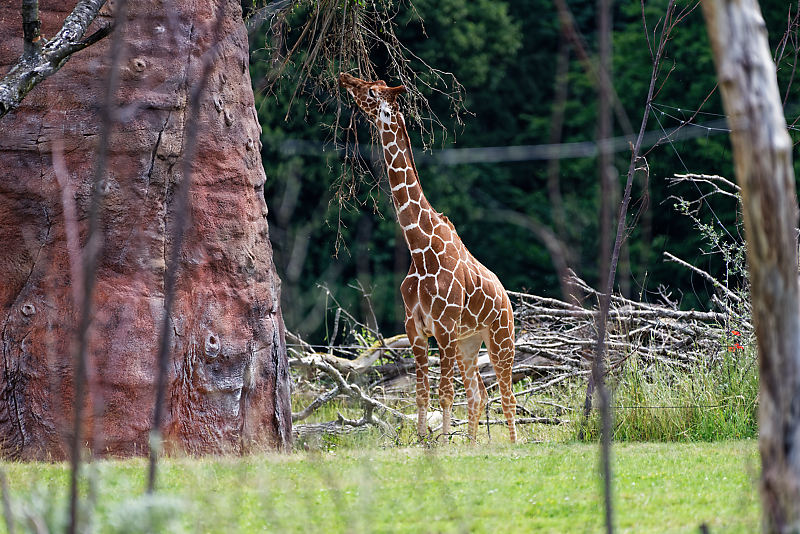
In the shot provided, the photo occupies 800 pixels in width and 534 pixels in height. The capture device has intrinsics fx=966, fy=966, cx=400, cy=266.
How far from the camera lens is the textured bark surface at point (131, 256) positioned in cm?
654

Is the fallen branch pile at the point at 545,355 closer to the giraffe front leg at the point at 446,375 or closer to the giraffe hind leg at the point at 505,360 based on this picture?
the giraffe hind leg at the point at 505,360

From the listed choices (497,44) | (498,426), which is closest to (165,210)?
(498,426)

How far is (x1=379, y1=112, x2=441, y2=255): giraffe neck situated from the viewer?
776cm

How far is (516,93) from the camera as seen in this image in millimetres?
20188

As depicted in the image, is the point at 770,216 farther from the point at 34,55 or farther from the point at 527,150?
the point at 34,55

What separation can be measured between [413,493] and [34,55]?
124 inches

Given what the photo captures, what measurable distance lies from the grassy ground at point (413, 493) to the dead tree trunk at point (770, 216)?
2.86 feet

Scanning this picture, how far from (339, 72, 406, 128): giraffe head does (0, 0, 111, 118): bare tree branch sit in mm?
2668

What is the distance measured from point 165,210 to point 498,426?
16.0 feet

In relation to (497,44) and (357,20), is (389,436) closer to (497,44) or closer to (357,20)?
(357,20)

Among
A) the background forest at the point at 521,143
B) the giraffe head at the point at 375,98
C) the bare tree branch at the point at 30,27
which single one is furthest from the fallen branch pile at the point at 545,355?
the bare tree branch at the point at 30,27

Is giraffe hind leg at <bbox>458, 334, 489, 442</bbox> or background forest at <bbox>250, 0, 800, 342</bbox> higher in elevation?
background forest at <bbox>250, 0, 800, 342</bbox>

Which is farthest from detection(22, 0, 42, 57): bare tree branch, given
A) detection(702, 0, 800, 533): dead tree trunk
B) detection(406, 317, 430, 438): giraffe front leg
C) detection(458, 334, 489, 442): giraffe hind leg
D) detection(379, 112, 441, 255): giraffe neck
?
detection(458, 334, 489, 442): giraffe hind leg

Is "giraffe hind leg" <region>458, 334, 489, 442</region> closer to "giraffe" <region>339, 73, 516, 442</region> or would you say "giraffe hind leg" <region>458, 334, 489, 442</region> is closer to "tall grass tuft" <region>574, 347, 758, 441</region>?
"giraffe" <region>339, 73, 516, 442</region>
